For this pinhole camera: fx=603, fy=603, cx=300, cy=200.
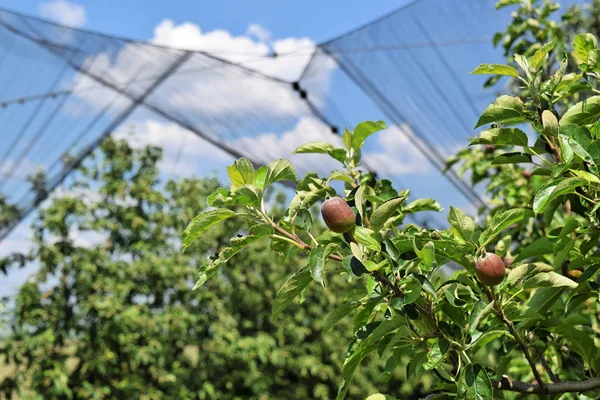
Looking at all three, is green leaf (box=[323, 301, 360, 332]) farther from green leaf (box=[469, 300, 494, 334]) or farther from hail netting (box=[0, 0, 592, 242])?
hail netting (box=[0, 0, 592, 242])

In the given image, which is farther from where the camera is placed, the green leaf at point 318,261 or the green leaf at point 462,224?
the green leaf at point 462,224

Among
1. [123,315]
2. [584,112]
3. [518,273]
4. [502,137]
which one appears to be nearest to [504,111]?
[502,137]

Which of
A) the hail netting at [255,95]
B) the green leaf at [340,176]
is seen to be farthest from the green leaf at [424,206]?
the hail netting at [255,95]

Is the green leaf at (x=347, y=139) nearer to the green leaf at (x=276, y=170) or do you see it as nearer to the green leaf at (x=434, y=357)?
the green leaf at (x=276, y=170)

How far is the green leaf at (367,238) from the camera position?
0.80m

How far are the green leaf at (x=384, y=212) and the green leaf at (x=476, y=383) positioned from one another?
22 centimetres

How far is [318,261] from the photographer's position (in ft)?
2.48

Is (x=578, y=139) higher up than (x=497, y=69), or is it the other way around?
(x=497, y=69)

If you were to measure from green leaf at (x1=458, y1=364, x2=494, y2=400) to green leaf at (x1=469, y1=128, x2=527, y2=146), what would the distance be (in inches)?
13.6

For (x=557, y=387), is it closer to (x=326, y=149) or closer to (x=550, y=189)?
(x=550, y=189)

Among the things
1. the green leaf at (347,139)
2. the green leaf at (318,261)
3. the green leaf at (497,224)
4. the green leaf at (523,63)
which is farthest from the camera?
the green leaf at (347,139)

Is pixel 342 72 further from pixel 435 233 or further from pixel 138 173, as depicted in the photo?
pixel 435 233

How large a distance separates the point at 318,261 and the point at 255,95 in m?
4.31

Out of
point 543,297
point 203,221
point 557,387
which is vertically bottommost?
point 557,387
